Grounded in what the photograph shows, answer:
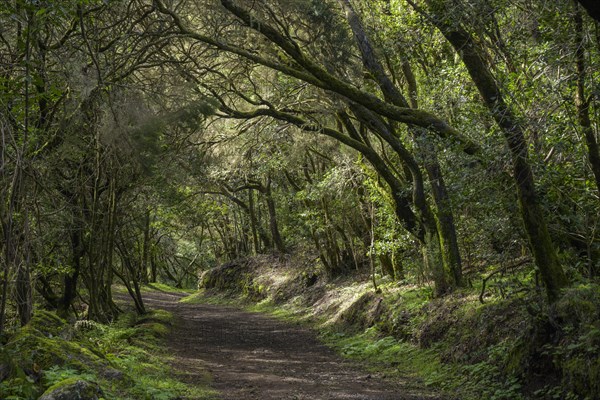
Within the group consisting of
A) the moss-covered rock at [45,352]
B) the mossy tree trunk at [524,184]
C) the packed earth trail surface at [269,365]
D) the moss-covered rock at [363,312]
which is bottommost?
the packed earth trail surface at [269,365]

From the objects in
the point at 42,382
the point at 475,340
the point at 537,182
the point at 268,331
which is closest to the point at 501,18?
the point at 537,182

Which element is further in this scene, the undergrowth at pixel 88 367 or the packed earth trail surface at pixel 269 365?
the packed earth trail surface at pixel 269 365

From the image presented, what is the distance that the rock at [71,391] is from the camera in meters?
5.12

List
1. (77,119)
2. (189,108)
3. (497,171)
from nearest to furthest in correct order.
Result: (497,171) < (77,119) < (189,108)

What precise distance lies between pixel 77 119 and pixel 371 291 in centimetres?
910

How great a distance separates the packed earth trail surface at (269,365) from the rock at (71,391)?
3.03 meters

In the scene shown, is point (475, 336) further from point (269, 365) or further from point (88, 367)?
point (88, 367)

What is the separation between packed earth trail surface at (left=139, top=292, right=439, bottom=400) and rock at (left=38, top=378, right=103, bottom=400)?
9.94ft

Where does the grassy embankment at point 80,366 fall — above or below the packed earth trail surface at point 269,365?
above

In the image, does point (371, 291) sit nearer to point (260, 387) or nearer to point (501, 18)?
point (260, 387)

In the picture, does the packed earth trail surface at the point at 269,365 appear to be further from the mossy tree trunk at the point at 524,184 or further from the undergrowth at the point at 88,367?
the mossy tree trunk at the point at 524,184

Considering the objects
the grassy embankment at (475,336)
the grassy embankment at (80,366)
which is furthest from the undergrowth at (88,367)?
the grassy embankment at (475,336)

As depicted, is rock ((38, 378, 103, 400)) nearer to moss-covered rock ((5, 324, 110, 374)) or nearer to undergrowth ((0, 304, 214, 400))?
undergrowth ((0, 304, 214, 400))

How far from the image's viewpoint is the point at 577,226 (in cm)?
793
